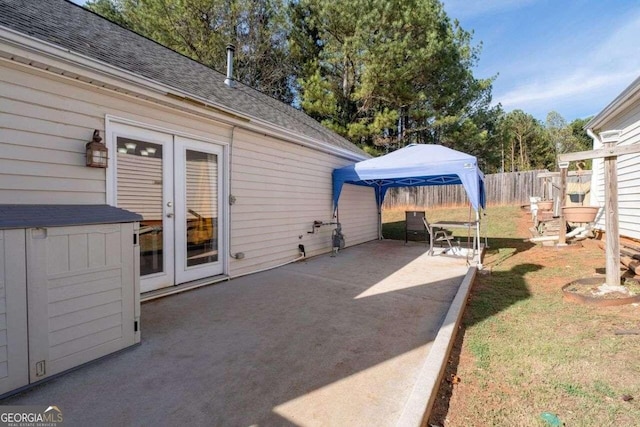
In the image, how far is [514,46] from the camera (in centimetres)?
1128

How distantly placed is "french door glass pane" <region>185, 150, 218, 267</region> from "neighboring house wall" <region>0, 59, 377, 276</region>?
1.04 feet

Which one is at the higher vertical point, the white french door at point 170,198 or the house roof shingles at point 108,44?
the house roof shingles at point 108,44

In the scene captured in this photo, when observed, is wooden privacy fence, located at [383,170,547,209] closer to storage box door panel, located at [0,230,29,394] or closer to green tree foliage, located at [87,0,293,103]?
green tree foliage, located at [87,0,293,103]

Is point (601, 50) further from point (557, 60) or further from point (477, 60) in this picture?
point (477, 60)

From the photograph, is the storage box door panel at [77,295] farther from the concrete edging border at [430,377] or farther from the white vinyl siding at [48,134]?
the concrete edging border at [430,377]

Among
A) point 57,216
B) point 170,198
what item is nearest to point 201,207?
point 170,198

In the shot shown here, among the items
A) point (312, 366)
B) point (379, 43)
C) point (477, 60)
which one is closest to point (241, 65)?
point (379, 43)

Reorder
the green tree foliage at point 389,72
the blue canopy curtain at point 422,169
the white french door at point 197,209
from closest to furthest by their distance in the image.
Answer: the white french door at point 197,209 → the blue canopy curtain at point 422,169 → the green tree foliage at point 389,72

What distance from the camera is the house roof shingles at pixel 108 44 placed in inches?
127

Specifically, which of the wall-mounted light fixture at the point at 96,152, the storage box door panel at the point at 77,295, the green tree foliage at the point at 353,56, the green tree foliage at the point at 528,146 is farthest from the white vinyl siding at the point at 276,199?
the green tree foliage at the point at 528,146

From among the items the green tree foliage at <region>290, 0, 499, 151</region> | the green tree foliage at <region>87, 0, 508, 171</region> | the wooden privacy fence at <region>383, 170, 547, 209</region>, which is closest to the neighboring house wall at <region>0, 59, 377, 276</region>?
the green tree foliage at <region>290, 0, 499, 151</region>

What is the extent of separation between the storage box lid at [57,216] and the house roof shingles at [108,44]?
1.73m

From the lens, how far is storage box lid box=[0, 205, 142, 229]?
2035mm

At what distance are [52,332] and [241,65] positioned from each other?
51.2ft
